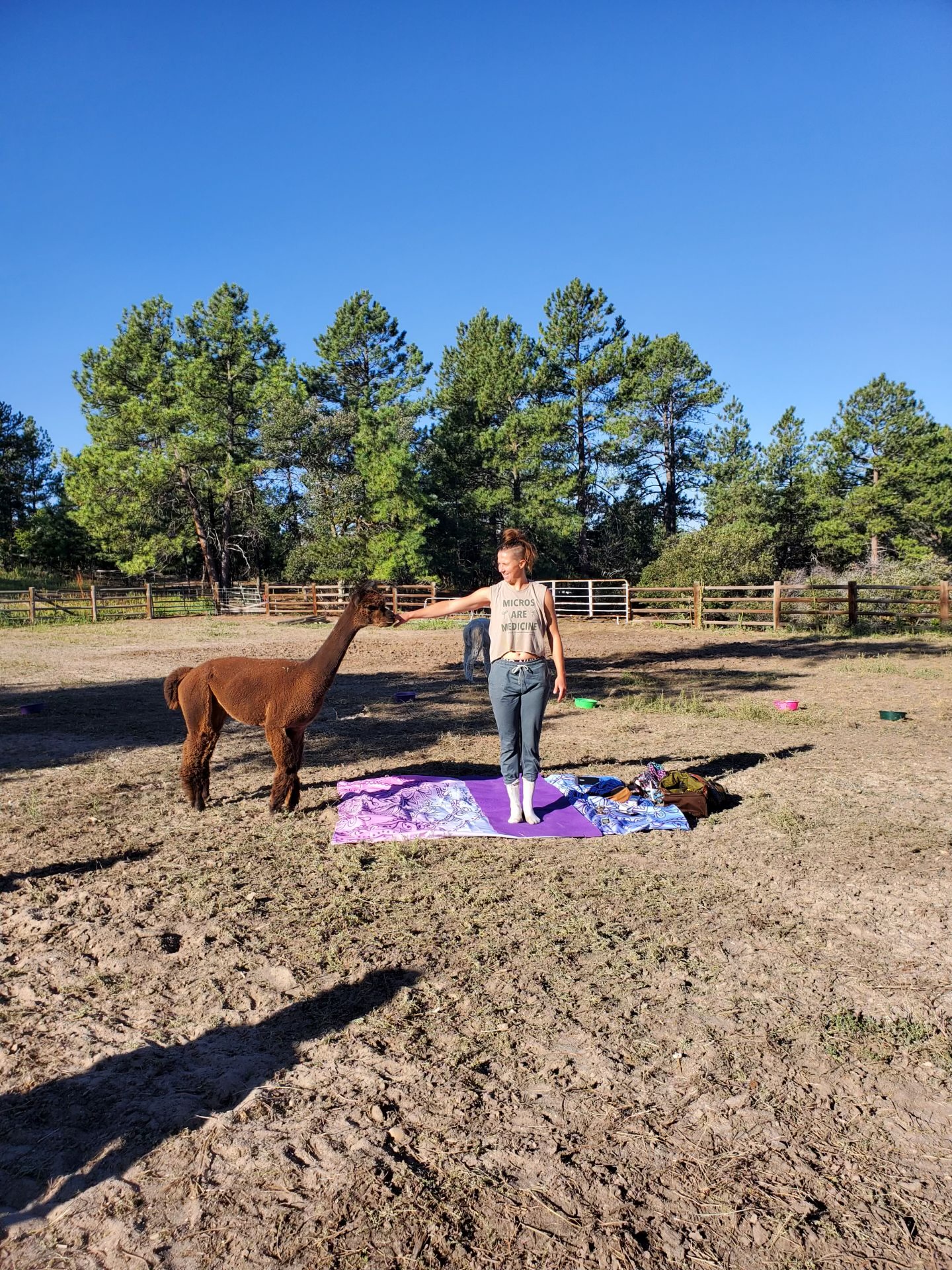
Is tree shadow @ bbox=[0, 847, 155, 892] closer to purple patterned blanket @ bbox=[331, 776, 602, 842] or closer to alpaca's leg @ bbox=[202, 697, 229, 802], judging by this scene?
alpaca's leg @ bbox=[202, 697, 229, 802]

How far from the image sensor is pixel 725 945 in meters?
3.76

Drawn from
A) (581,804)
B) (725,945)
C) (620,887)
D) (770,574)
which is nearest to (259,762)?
(581,804)

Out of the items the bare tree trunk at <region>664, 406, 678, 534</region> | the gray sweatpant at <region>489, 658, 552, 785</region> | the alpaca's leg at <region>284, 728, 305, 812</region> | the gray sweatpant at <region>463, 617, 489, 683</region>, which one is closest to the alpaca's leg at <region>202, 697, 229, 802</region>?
the alpaca's leg at <region>284, 728, 305, 812</region>

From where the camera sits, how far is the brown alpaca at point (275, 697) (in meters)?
5.55

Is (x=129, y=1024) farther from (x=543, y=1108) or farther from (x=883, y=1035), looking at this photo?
(x=883, y=1035)

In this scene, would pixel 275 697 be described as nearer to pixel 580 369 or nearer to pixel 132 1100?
pixel 132 1100

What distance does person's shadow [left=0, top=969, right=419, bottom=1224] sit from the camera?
2.30 m

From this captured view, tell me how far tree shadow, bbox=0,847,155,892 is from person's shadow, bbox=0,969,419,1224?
2114mm

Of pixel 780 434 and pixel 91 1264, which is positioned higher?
pixel 780 434

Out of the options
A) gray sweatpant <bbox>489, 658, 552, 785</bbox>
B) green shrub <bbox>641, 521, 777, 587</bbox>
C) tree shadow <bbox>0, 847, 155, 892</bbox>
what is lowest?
tree shadow <bbox>0, 847, 155, 892</bbox>

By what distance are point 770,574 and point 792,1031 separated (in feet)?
107

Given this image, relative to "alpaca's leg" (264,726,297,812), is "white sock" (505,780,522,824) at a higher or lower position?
lower

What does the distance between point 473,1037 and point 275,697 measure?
125 inches

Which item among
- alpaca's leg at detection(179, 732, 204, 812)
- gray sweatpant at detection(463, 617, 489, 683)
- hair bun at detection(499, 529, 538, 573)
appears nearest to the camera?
hair bun at detection(499, 529, 538, 573)
